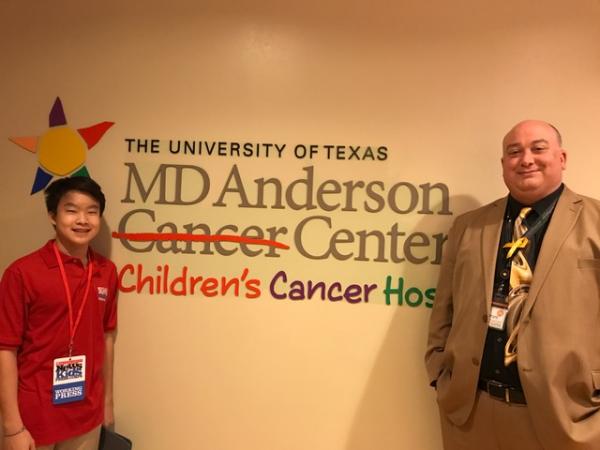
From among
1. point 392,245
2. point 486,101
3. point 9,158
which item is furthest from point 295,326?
point 9,158

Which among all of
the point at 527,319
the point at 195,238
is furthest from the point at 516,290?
the point at 195,238

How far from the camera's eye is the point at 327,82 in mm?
2074

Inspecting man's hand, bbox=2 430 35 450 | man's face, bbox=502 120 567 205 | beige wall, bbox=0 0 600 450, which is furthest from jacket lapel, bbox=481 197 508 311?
man's hand, bbox=2 430 35 450

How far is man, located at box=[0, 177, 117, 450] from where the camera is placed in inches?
64.2

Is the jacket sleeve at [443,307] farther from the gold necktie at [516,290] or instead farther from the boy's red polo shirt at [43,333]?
the boy's red polo shirt at [43,333]

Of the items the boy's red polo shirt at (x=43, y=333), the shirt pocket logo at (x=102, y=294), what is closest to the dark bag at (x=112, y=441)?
the boy's red polo shirt at (x=43, y=333)

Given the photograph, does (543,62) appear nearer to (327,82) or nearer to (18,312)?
(327,82)

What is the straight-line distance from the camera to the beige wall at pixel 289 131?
2.04 meters

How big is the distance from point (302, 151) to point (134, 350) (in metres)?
1.24

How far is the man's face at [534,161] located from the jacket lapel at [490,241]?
0.35 feet

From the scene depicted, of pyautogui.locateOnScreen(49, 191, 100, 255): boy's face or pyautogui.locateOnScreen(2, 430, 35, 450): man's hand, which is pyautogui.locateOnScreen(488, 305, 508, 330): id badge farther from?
pyautogui.locateOnScreen(2, 430, 35, 450): man's hand

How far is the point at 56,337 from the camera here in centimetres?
170

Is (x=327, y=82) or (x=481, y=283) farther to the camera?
(x=327, y=82)

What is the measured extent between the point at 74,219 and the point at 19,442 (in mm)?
823
